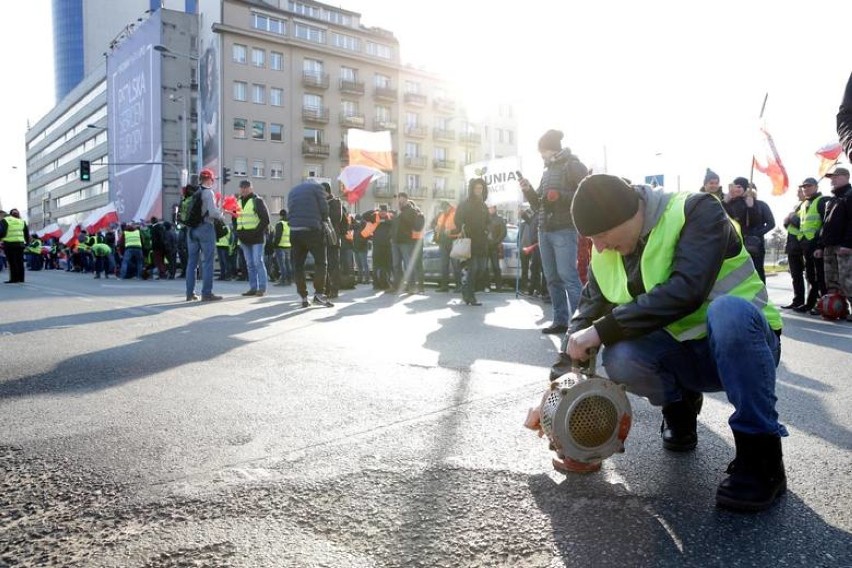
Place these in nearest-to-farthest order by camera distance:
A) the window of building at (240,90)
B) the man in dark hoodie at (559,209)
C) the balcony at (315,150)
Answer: the man in dark hoodie at (559,209) < the window of building at (240,90) < the balcony at (315,150)

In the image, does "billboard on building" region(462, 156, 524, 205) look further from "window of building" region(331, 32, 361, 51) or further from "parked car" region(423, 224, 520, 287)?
"window of building" region(331, 32, 361, 51)

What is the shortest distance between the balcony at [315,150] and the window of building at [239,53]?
25.1 feet

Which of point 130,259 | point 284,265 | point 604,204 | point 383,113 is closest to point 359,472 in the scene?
point 604,204

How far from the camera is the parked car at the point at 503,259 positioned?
1358 centimetres

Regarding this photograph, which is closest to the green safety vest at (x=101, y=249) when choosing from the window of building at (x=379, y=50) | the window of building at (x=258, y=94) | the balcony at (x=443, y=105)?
the window of building at (x=258, y=94)

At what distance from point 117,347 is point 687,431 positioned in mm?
4438

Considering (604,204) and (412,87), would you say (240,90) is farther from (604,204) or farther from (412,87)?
(604,204)

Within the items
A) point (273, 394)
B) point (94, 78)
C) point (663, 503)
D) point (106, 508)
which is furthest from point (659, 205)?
point (94, 78)

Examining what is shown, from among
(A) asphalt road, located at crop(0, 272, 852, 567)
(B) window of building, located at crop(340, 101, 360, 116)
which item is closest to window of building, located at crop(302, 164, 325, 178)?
(B) window of building, located at crop(340, 101, 360, 116)

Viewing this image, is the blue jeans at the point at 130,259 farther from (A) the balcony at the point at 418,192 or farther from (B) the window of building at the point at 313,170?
(A) the balcony at the point at 418,192

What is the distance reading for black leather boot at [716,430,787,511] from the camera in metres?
2.07

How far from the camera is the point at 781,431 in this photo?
2.18 metres

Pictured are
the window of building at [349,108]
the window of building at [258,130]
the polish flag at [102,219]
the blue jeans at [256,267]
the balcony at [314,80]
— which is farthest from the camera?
the window of building at [349,108]

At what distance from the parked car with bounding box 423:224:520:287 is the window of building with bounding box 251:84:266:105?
40.5 metres
